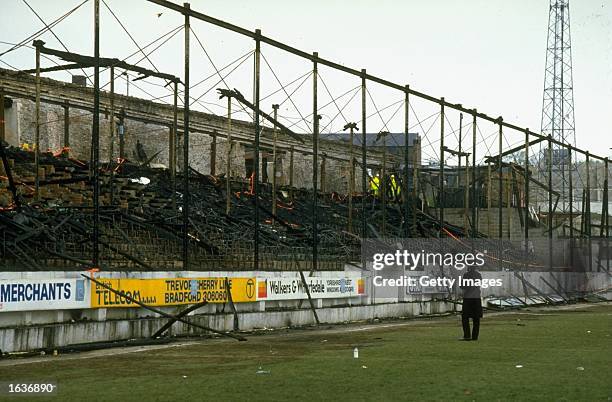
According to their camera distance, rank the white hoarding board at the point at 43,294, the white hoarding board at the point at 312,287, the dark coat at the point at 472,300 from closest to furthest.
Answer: the white hoarding board at the point at 43,294, the dark coat at the point at 472,300, the white hoarding board at the point at 312,287

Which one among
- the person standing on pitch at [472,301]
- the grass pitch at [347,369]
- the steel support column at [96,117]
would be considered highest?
the steel support column at [96,117]

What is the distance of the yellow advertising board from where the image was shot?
25.1 meters

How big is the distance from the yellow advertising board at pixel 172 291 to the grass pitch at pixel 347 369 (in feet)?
7.39

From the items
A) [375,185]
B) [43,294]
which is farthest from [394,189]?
[43,294]

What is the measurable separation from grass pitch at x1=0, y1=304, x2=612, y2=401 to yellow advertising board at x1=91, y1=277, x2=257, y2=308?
2.25 meters

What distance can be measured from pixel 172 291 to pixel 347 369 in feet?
36.0

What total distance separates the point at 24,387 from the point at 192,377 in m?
2.64

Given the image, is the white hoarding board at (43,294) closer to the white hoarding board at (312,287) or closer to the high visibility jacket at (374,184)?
the white hoarding board at (312,287)

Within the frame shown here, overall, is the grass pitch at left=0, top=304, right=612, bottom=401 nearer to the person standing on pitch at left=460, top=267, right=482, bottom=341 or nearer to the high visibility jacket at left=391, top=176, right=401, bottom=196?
the person standing on pitch at left=460, top=267, right=482, bottom=341

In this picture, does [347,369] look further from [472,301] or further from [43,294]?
[43,294]

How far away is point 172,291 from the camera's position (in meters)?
27.7

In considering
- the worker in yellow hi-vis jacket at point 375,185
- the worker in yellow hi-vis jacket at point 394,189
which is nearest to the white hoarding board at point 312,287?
the worker in yellow hi-vis jacket at point 375,185

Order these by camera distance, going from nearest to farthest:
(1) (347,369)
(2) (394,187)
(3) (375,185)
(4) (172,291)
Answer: (1) (347,369)
(4) (172,291)
(3) (375,185)
(2) (394,187)

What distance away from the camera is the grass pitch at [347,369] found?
46.4 ft
